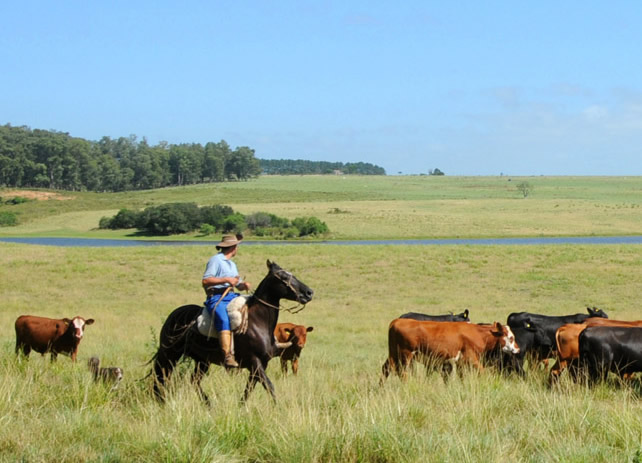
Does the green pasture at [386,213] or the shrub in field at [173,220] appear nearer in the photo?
the green pasture at [386,213]

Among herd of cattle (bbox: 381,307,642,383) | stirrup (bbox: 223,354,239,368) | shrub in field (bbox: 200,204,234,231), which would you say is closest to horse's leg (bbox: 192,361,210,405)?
stirrup (bbox: 223,354,239,368)

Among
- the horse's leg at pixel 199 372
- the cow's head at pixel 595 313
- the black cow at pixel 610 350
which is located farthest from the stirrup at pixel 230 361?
the cow's head at pixel 595 313

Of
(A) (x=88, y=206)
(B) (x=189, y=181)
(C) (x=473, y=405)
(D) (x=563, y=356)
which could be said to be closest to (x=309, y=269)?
(D) (x=563, y=356)

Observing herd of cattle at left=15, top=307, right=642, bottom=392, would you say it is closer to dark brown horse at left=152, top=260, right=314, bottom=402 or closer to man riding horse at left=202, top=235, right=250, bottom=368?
dark brown horse at left=152, top=260, right=314, bottom=402

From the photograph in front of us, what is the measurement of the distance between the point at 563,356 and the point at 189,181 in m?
158

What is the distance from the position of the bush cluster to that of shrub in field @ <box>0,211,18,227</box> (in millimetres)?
14798

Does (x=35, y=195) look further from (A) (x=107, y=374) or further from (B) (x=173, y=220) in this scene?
(A) (x=107, y=374)

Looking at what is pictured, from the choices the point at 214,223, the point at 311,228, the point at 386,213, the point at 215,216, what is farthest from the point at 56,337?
the point at 386,213

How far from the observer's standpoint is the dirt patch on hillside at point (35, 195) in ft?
359

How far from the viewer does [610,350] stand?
994 cm

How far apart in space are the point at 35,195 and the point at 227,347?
11076 cm

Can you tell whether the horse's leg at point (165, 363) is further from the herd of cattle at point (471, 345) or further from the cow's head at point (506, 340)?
the cow's head at point (506, 340)

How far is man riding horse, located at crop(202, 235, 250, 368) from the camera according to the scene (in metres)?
8.80

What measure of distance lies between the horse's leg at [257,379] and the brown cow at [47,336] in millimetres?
4992
